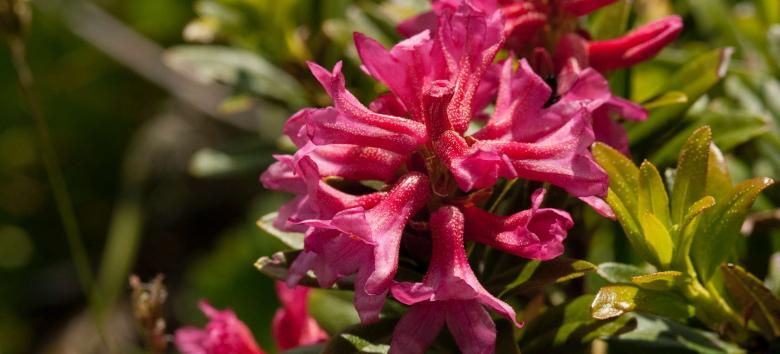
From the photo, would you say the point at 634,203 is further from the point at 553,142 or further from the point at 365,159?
the point at 365,159

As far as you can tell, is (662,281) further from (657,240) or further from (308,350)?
(308,350)

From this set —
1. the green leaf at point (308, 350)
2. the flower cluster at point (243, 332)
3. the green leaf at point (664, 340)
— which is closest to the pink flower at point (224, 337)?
the flower cluster at point (243, 332)

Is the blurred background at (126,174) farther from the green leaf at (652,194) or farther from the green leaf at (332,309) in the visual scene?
the green leaf at (652,194)

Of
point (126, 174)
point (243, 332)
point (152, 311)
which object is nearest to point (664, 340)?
point (243, 332)

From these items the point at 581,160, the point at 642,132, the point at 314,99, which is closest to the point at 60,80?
the point at 314,99

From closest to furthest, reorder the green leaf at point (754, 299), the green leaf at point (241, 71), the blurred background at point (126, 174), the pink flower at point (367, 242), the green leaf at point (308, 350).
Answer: the pink flower at point (367, 242), the green leaf at point (754, 299), the green leaf at point (308, 350), the green leaf at point (241, 71), the blurred background at point (126, 174)

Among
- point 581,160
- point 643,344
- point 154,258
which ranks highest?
point 581,160
